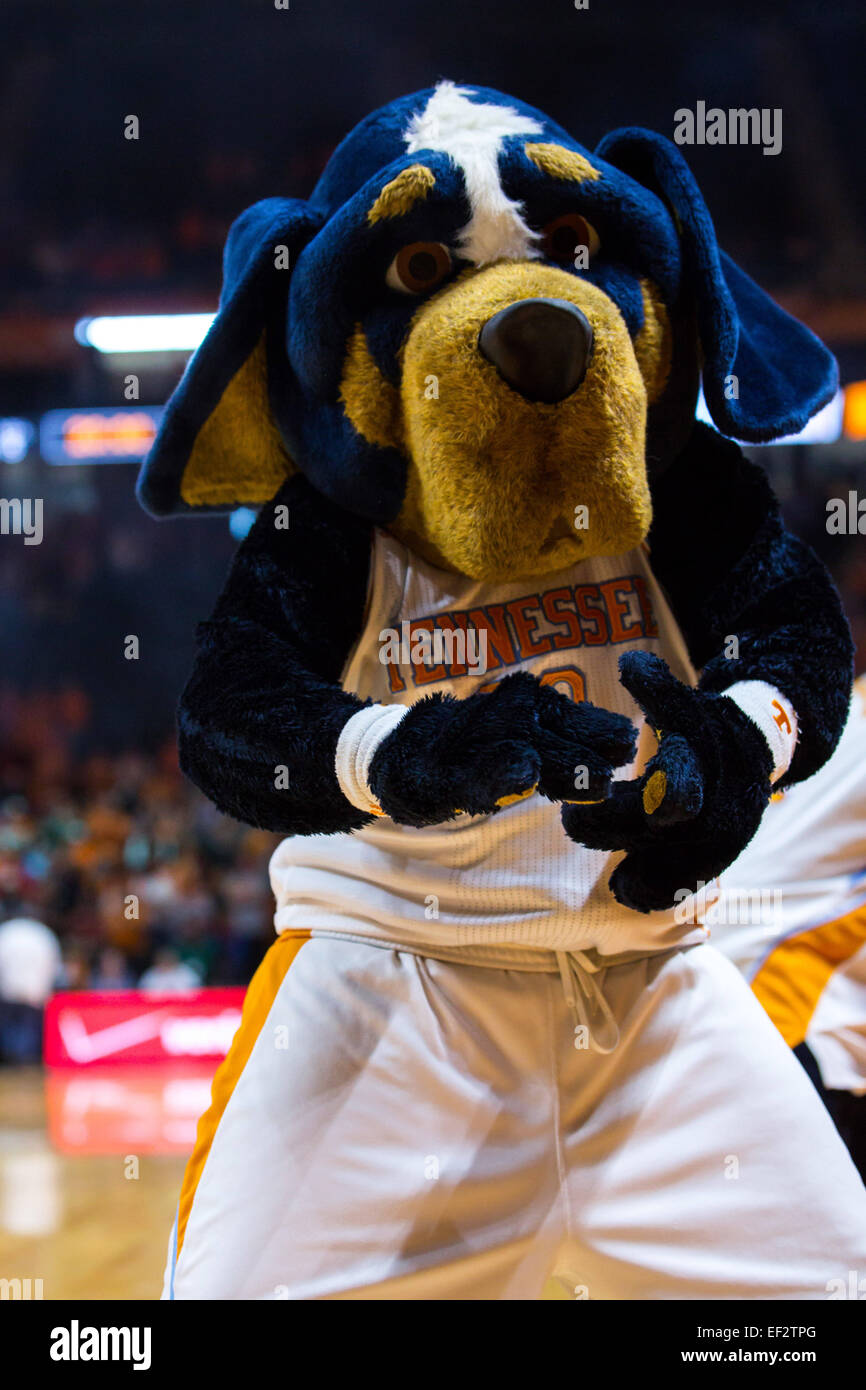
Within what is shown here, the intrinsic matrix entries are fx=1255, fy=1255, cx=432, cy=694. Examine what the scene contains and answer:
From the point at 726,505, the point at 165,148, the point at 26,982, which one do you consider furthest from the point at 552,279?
the point at 26,982

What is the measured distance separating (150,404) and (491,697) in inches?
248

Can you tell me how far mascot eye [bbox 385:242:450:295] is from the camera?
107 cm

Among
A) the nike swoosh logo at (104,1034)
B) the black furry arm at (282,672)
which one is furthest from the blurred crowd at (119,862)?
the black furry arm at (282,672)

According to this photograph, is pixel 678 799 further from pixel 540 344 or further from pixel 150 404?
pixel 150 404

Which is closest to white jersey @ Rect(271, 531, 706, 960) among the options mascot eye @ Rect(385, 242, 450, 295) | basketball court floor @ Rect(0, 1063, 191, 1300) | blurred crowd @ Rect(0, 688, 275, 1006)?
mascot eye @ Rect(385, 242, 450, 295)

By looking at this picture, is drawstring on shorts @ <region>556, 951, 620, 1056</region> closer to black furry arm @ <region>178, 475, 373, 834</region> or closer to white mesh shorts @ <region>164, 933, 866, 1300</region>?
white mesh shorts @ <region>164, 933, 866, 1300</region>

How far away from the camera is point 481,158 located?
1067 mm

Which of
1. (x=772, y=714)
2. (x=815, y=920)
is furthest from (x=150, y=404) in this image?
(x=772, y=714)

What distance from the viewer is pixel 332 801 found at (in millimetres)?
984

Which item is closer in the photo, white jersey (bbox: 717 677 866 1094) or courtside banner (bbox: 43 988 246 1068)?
white jersey (bbox: 717 677 866 1094)

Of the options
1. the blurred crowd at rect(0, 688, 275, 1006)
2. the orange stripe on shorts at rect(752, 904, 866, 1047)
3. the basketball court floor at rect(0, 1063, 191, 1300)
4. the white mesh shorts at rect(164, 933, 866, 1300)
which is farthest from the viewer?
the blurred crowd at rect(0, 688, 275, 1006)

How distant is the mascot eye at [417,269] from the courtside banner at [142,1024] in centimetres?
442

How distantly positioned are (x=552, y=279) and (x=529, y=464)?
0.15m

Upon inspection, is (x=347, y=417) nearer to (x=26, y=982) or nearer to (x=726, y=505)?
(x=726, y=505)
